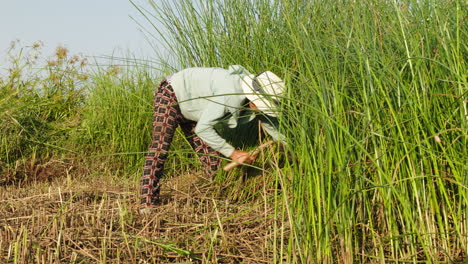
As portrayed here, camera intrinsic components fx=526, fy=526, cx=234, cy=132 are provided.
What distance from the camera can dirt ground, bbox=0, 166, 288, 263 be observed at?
246 centimetres

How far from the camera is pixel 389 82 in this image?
2199mm

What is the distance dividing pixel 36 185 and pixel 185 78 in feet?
6.85

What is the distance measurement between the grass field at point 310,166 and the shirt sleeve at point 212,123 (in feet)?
0.75

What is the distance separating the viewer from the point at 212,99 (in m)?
3.12

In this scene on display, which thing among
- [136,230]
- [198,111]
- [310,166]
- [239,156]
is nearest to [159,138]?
[198,111]

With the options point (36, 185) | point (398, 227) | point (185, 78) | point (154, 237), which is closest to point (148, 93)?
point (36, 185)

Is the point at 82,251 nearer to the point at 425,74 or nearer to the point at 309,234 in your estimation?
the point at 309,234

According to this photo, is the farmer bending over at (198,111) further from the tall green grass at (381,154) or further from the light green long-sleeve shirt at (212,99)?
the tall green grass at (381,154)

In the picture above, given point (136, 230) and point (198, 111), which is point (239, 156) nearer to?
point (198, 111)

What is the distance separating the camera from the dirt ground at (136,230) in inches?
96.7

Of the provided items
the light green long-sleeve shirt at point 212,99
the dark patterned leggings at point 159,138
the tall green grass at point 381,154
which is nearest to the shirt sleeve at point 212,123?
the light green long-sleeve shirt at point 212,99

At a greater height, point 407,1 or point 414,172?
point 407,1

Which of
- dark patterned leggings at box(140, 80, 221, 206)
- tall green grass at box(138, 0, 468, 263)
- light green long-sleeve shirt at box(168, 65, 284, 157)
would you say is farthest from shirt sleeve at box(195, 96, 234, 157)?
tall green grass at box(138, 0, 468, 263)

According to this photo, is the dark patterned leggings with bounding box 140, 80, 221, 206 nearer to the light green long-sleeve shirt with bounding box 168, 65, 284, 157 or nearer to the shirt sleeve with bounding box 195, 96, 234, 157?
the light green long-sleeve shirt with bounding box 168, 65, 284, 157
